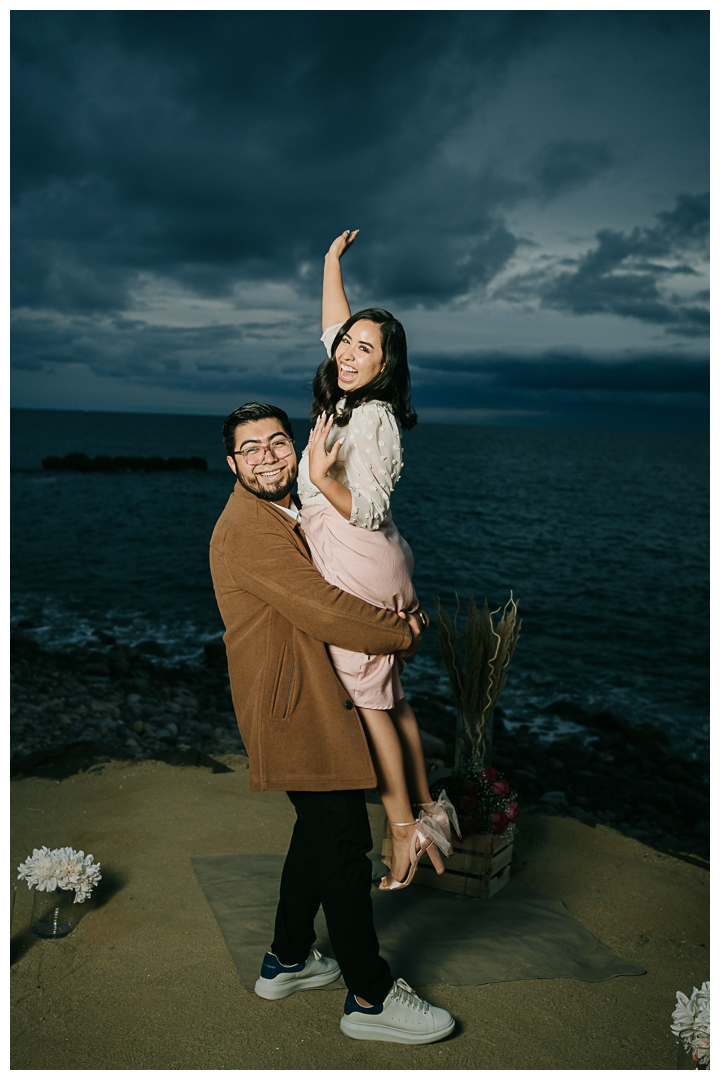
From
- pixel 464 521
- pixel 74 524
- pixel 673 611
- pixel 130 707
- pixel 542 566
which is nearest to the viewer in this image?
pixel 130 707

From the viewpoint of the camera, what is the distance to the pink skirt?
105 inches

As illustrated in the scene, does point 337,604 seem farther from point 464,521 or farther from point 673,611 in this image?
point 464,521

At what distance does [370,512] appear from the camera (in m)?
2.63

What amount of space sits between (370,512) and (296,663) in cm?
55

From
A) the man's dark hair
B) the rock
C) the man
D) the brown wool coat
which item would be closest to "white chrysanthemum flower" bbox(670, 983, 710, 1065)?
the man

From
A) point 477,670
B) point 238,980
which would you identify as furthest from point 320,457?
point 238,980

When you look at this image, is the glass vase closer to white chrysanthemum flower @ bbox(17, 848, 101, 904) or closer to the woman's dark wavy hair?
white chrysanthemum flower @ bbox(17, 848, 101, 904)

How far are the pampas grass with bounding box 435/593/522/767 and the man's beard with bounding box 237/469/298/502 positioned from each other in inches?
61.5

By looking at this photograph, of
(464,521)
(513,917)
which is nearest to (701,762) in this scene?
(513,917)

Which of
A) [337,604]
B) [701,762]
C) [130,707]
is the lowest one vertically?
[701,762]

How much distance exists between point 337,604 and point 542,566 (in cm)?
2166

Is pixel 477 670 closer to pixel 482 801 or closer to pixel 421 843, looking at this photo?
pixel 482 801

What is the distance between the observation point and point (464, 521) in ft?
103

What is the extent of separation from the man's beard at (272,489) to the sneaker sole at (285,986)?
1.86 m
